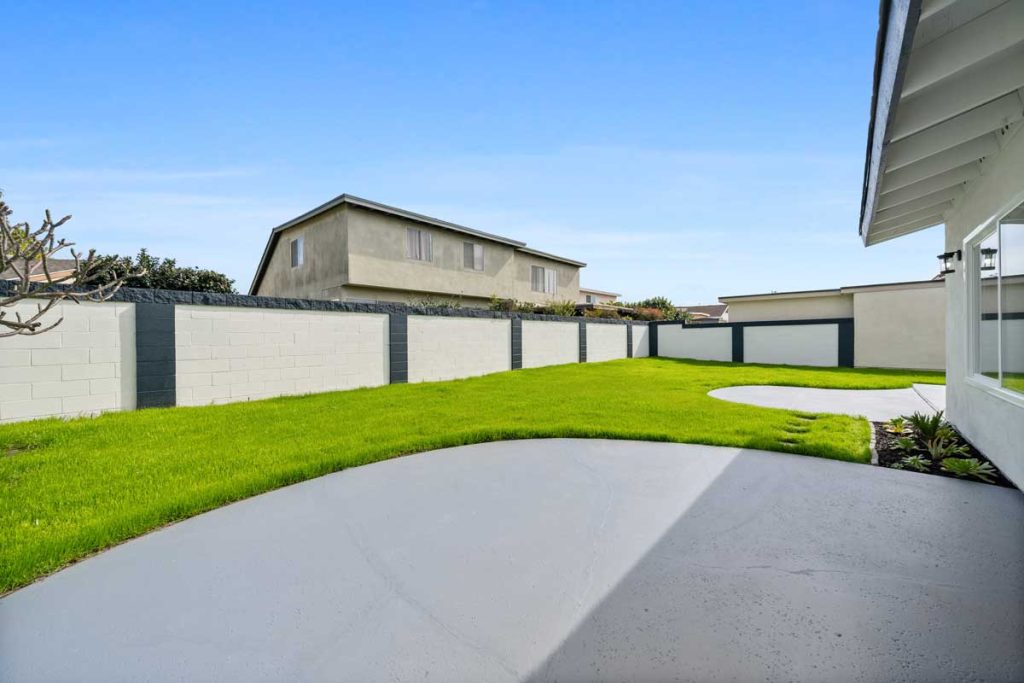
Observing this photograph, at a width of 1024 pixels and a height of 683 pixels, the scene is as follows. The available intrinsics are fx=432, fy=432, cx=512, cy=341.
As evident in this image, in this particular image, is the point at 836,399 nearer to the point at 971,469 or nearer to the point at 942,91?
the point at 971,469

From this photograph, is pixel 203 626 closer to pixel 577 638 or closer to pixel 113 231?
pixel 577 638

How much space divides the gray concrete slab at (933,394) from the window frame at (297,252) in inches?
778

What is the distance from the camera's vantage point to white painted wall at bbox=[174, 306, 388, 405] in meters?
7.46

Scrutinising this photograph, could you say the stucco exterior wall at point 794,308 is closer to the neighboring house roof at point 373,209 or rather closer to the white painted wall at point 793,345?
the white painted wall at point 793,345

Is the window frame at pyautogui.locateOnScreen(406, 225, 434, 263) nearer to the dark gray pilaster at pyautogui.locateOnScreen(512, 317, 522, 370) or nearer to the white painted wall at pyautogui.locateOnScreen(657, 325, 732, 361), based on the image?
the dark gray pilaster at pyautogui.locateOnScreen(512, 317, 522, 370)

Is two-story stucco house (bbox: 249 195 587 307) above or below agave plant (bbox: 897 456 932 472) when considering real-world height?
above

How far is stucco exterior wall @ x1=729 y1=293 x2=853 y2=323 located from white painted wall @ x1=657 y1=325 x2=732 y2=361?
2.07m

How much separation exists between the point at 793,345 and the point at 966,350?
13.8 meters

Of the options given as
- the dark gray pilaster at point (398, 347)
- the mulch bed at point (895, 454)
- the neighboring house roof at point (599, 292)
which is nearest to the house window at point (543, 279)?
the neighboring house roof at point (599, 292)

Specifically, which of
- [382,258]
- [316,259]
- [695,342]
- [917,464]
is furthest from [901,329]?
[316,259]

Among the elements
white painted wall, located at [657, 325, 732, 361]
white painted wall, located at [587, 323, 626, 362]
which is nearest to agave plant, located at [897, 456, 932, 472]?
white painted wall, located at [587, 323, 626, 362]

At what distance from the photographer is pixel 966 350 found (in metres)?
5.36

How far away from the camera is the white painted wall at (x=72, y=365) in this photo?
578cm

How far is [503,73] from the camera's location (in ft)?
30.5
